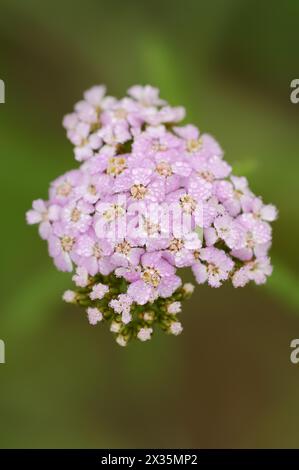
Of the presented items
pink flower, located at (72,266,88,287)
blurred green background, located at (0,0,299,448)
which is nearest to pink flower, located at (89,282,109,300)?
pink flower, located at (72,266,88,287)

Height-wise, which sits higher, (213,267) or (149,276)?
(213,267)

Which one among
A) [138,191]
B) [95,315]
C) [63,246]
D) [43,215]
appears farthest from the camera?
[43,215]

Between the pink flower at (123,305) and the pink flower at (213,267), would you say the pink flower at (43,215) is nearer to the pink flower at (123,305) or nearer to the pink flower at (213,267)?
the pink flower at (123,305)

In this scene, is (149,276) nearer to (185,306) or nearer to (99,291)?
(99,291)

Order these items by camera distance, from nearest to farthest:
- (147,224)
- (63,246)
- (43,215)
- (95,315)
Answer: (147,224) < (95,315) < (63,246) < (43,215)

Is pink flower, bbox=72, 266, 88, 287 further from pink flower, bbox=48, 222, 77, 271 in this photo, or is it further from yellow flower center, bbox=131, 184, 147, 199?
yellow flower center, bbox=131, 184, 147, 199

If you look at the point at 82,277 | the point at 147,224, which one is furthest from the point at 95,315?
the point at 147,224

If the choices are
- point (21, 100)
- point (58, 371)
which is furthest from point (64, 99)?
point (58, 371)

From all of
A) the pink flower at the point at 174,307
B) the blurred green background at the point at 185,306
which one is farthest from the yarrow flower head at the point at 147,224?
the blurred green background at the point at 185,306
